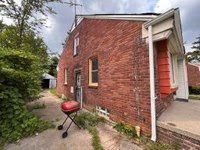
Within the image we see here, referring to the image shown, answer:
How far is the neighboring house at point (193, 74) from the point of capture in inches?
749

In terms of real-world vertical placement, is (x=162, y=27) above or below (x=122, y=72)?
above

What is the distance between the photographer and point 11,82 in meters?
5.95

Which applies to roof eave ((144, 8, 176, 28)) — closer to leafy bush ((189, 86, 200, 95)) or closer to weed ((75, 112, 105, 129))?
weed ((75, 112, 105, 129))

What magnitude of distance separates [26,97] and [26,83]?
58cm

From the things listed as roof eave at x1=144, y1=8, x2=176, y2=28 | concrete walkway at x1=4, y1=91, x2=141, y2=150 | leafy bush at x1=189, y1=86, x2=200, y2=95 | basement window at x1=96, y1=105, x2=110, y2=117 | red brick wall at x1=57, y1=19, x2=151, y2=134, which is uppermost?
roof eave at x1=144, y1=8, x2=176, y2=28

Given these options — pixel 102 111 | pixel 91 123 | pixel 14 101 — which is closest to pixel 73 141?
pixel 91 123

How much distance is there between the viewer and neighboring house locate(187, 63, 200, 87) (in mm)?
19016

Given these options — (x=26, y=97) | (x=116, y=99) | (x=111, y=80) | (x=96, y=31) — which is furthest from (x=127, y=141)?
(x=96, y=31)

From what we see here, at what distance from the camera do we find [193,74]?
775 inches

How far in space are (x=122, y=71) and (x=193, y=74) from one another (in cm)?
1775

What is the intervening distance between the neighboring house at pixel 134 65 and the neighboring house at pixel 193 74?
14.9 meters

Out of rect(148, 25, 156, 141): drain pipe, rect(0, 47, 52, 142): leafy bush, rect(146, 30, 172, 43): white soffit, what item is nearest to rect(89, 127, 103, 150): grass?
rect(148, 25, 156, 141): drain pipe

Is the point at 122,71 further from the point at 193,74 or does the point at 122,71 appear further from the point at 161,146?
the point at 193,74

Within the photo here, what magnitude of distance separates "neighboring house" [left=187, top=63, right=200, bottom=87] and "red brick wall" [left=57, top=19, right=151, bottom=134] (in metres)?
15.5
